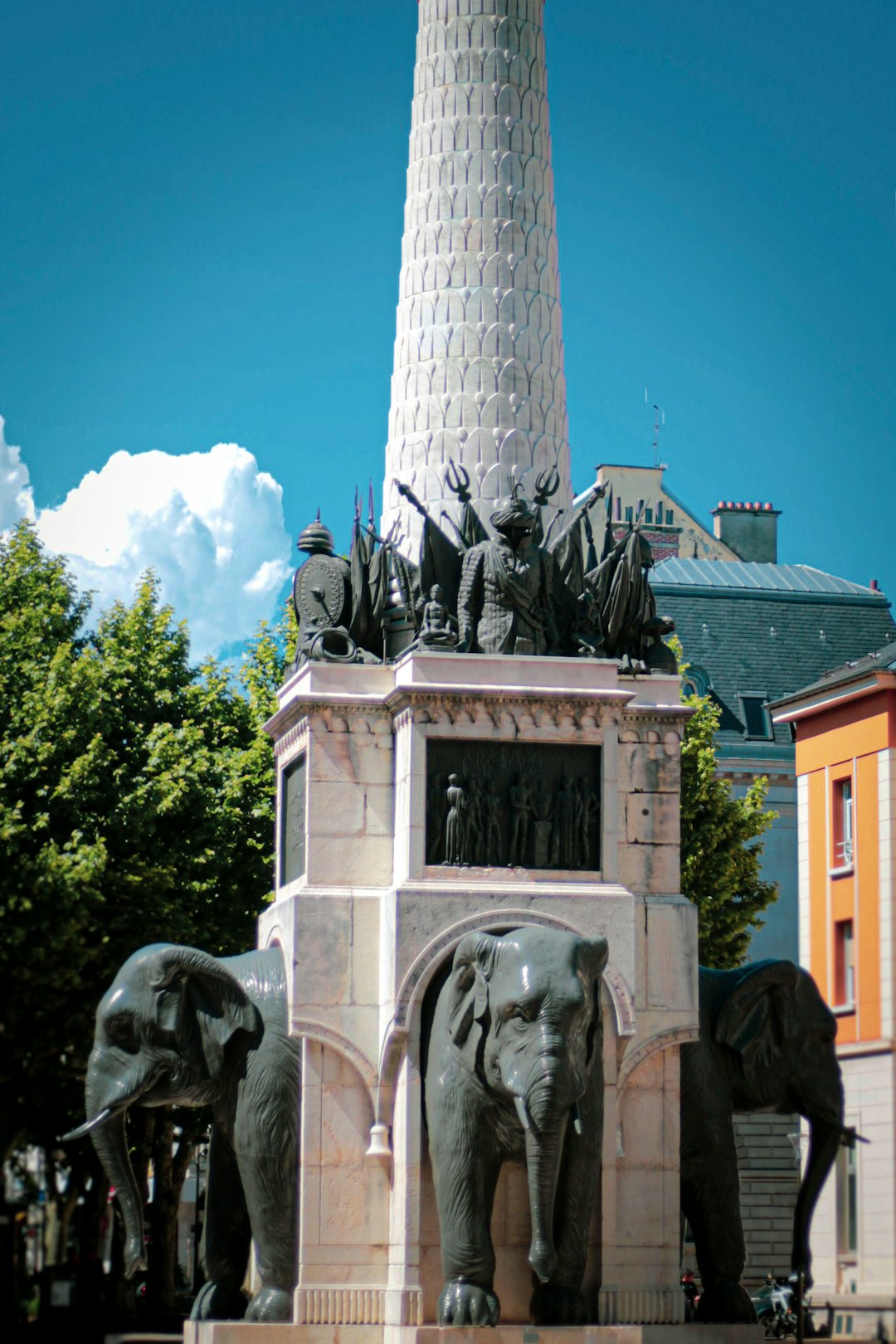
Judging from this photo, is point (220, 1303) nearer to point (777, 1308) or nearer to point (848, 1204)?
point (848, 1204)

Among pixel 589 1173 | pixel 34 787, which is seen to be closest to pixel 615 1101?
pixel 589 1173

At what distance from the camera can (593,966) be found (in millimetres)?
19906

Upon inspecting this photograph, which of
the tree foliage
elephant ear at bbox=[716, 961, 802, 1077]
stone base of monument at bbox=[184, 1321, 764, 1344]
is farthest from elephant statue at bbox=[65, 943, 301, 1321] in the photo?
the tree foliage

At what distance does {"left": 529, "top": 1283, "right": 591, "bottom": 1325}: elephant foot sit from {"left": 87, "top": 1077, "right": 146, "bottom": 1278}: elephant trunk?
3.27 meters

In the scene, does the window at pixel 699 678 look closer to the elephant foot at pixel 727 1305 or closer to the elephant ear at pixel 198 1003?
the elephant foot at pixel 727 1305

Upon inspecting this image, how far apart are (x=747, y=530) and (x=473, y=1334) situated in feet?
177

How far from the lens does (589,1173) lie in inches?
802

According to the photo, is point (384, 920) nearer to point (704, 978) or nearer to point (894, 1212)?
point (704, 978)

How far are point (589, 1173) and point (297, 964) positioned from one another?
2901mm

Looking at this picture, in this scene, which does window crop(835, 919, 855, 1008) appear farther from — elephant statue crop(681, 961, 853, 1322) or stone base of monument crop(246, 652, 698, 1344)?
stone base of monument crop(246, 652, 698, 1344)

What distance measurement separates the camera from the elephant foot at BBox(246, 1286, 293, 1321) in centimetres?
2055

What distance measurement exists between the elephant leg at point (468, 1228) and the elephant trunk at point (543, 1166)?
1.74 ft

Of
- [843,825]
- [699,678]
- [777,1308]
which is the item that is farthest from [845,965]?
[699,678]

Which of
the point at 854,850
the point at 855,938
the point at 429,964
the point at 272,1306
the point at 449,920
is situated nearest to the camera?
the point at 272,1306
